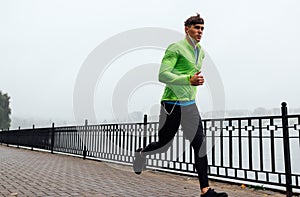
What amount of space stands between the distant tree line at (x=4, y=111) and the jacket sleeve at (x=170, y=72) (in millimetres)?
57492

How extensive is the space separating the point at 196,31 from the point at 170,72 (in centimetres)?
57

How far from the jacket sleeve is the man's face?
0.89ft

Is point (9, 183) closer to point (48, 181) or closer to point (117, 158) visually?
point (48, 181)

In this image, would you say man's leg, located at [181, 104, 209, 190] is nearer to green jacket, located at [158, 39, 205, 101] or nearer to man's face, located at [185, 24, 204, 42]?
green jacket, located at [158, 39, 205, 101]

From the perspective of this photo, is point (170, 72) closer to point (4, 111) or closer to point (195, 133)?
point (195, 133)

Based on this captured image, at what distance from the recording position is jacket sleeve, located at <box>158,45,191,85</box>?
2.99m

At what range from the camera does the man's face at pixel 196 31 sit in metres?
3.25

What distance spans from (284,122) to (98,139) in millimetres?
6895

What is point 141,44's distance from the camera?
5719mm

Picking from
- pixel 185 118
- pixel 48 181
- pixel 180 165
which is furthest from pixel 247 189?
pixel 48 181

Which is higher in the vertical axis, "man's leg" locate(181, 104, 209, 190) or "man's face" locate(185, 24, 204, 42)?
"man's face" locate(185, 24, 204, 42)

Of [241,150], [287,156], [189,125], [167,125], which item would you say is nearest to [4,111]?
[241,150]

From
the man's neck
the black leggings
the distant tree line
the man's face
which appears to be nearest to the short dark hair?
the man's face

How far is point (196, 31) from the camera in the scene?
3264 millimetres
